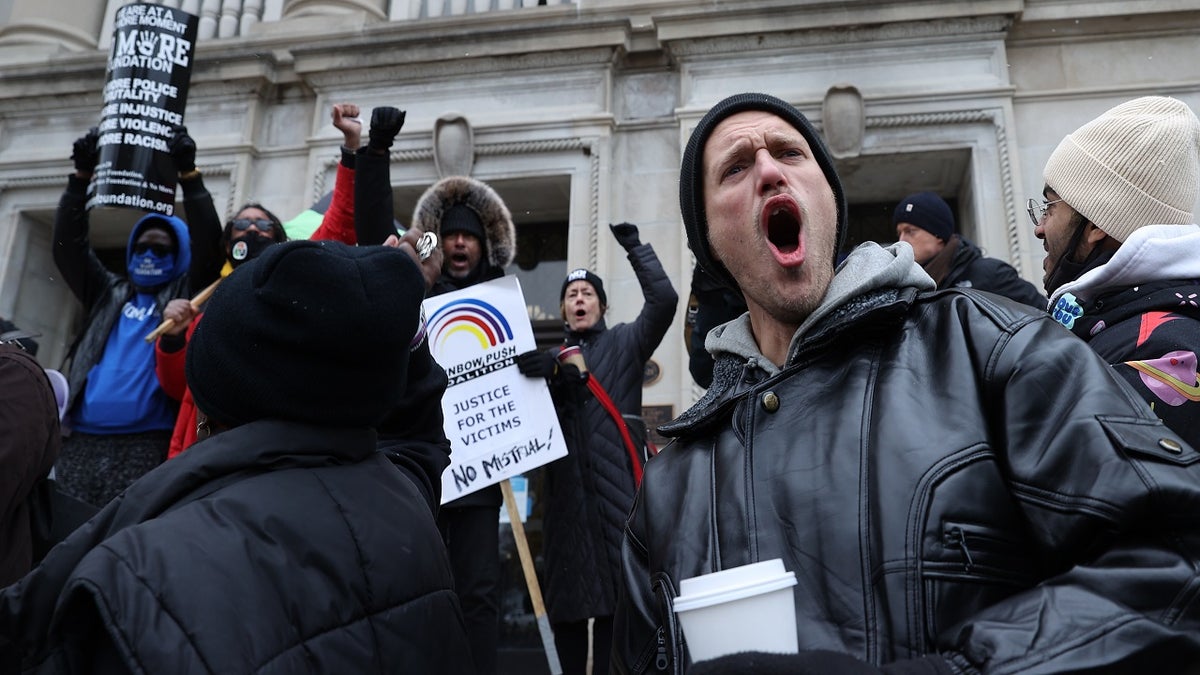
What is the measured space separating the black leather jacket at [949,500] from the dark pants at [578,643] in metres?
3.23

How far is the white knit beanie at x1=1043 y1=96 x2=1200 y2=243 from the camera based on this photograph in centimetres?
251

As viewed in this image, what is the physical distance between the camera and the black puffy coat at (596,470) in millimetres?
4652

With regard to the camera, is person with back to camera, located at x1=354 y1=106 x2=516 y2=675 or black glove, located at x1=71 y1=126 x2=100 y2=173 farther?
black glove, located at x1=71 y1=126 x2=100 y2=173

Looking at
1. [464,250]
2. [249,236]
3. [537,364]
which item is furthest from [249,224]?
[537,364]

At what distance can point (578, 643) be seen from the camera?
15.9ft

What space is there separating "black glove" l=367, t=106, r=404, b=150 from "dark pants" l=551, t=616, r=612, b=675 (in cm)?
253

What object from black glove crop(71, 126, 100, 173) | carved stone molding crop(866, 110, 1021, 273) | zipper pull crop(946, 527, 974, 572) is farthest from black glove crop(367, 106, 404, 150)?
carved stone molding crop(866, 110, 1021, 273)

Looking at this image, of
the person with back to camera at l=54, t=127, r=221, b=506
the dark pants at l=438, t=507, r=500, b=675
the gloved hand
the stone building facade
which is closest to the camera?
the dark pants at l=438, t=507, r=500, b=675

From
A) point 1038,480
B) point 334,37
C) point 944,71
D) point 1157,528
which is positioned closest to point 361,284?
point 1038,480

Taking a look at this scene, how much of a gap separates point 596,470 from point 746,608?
3.74 meters

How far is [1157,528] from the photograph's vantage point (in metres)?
1.17

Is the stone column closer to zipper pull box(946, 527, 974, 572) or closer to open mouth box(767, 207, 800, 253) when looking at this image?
open mouth box(767, 207, 800, 253)

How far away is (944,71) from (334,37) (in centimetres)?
570

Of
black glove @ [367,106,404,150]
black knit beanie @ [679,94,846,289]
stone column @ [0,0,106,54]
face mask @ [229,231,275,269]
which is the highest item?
stone column @ [0,0,106,54]
